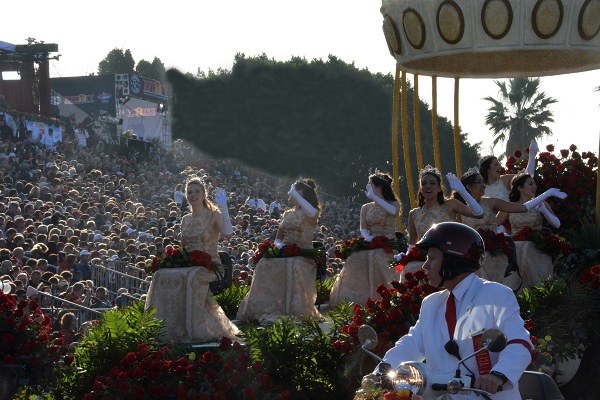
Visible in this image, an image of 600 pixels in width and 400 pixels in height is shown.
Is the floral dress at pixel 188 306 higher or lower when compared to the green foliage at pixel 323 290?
higher

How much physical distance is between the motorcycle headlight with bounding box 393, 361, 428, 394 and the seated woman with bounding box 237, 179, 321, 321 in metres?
9.84

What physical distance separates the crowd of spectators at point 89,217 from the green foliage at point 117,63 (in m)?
56.9

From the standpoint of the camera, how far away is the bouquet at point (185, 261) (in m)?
13.2

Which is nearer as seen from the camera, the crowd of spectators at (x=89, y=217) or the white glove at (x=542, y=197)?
the white glove at (x=542, y=197)

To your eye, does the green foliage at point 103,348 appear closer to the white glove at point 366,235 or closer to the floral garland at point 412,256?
the floral garland at point 412,256

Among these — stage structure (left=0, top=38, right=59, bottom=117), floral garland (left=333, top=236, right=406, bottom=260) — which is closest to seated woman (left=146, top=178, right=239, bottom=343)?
floral garland (left=333, top=236, right=406, bottom=260)

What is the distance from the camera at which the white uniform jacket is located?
16.2 feet

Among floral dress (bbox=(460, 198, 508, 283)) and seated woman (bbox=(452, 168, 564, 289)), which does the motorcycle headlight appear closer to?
floral dress (bbox=(460, 198, 508, 283))

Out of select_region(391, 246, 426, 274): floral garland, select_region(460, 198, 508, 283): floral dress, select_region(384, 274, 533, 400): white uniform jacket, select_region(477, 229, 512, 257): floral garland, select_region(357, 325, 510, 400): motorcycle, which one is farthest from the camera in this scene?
select_region(460, 198, 508, 283): floral dress

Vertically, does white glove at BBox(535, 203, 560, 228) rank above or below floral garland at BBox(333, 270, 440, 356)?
above

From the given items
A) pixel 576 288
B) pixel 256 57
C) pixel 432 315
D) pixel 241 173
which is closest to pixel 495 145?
pixel 241 173

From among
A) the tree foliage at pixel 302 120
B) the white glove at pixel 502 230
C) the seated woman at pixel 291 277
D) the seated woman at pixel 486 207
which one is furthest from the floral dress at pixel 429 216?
the tree foliage at pixel 302 120

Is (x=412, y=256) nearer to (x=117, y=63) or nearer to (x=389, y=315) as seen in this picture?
(x=389, y=315)

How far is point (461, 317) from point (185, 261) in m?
8.42
